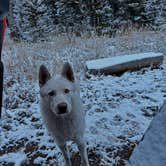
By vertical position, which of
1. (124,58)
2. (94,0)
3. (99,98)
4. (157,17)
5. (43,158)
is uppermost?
(94,0)

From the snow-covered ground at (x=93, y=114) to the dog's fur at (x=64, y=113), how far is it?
0.42 m

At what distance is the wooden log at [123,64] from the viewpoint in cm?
548

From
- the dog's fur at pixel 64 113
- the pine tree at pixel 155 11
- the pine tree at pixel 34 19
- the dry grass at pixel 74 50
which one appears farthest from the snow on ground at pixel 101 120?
the pine tree at pixel 34 19

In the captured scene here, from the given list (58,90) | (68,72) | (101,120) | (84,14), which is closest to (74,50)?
(101,120)

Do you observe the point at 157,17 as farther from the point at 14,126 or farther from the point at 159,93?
the point at 14,126

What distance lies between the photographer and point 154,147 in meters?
0.95

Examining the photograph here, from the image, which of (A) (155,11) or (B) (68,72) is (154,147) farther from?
(A) (155,11)

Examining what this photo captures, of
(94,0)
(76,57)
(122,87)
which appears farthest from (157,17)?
(122,87)

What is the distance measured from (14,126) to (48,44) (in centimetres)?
473

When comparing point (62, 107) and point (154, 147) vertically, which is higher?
point (154, 147)

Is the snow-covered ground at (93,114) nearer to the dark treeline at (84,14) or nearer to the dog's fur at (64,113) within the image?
the dog's fur at (64,113)

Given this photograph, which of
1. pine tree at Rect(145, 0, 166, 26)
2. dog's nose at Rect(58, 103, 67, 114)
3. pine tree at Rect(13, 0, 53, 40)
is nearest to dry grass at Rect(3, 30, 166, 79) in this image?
dog's nose at Rect(58, 103, 67, 114)

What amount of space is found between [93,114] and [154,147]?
120 inches

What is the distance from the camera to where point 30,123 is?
13.0 ft
